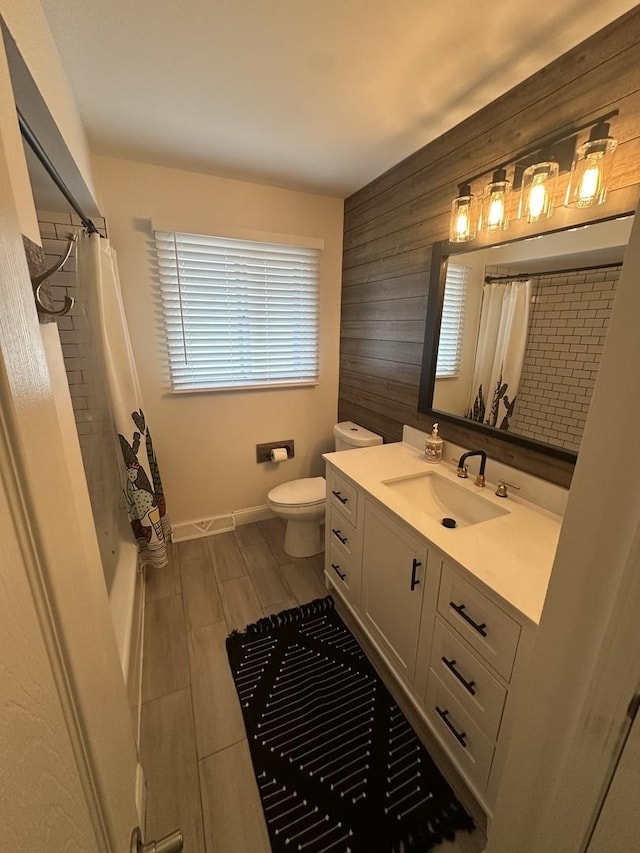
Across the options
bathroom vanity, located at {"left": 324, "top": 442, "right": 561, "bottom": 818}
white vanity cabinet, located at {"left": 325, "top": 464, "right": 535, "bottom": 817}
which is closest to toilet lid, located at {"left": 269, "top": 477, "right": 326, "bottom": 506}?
bathroom vanity, located at {"left": 324, "top": 442, "right": 561, "bottom": 818}

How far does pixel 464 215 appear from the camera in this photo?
148cm

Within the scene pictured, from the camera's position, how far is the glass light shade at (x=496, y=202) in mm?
1314

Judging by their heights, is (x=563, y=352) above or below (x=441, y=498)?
above

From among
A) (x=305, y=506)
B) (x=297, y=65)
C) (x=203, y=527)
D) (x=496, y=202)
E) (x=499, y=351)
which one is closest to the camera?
(x=297, y=65)

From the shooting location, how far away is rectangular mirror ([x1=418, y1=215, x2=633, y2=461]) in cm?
Answer: 116

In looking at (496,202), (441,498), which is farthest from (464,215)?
(441,498)

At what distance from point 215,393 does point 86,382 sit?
746mm

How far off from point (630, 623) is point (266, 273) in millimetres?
2390

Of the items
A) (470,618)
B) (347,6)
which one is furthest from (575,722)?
(347,6)

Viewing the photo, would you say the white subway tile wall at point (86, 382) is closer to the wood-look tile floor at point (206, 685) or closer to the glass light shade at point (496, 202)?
the wood-look tile floor at point (206, 685)

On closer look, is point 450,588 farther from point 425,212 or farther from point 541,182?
point 425,212

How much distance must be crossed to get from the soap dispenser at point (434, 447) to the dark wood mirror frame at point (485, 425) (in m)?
0.06

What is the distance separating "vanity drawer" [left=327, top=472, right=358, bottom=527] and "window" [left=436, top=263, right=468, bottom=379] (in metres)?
0.74

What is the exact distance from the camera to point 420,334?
1.87 metres
